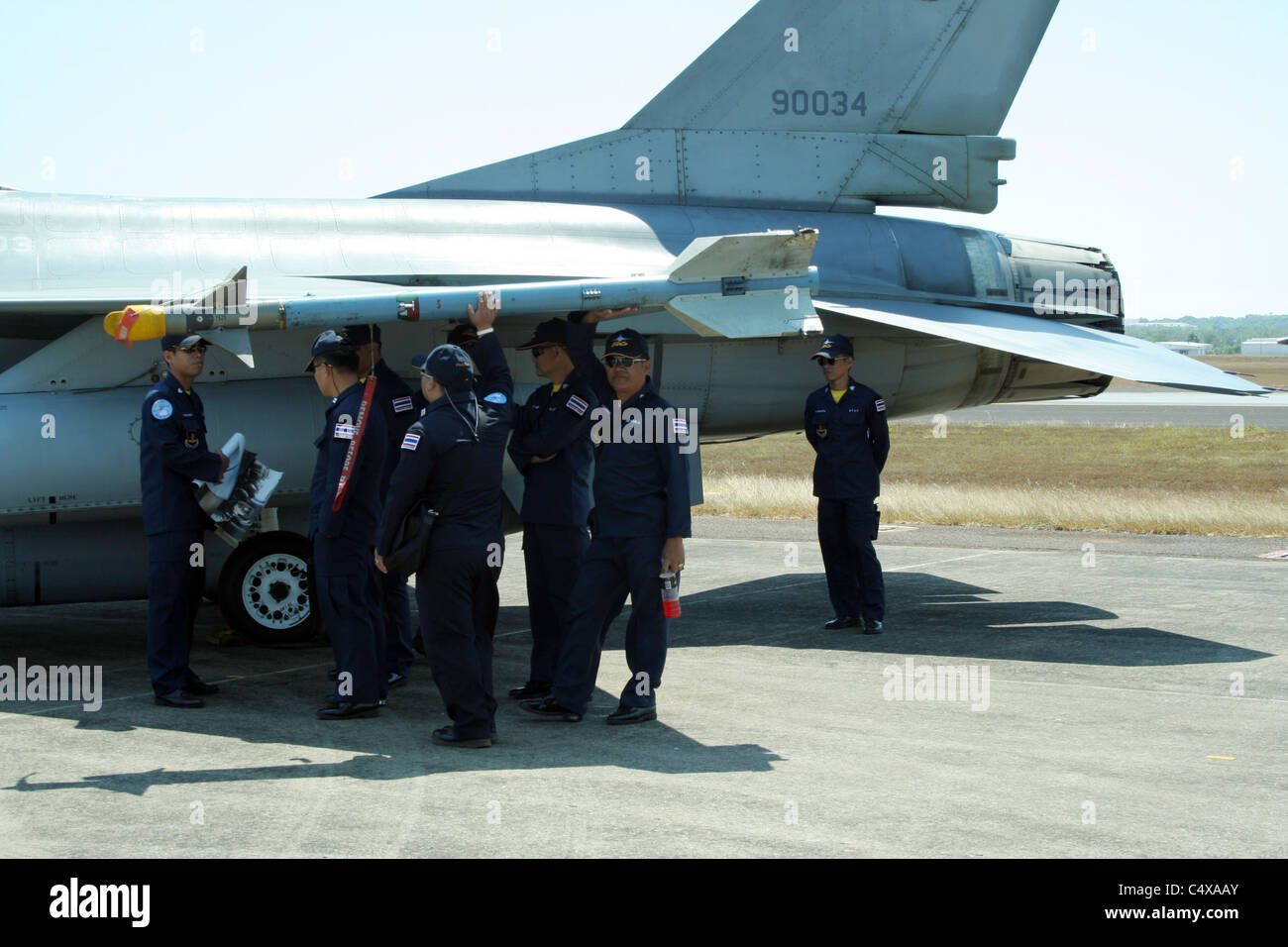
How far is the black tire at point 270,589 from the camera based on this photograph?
8258 millimetres

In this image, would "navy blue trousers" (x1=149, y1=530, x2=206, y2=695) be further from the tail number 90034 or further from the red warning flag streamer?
the tail number 90034

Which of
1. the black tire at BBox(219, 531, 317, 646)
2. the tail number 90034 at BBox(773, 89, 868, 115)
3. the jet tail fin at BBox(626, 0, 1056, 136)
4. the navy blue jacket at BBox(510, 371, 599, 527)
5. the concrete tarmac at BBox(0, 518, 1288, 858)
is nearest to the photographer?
the concrete tarmac at BBox(0, 518, 1288, 858)

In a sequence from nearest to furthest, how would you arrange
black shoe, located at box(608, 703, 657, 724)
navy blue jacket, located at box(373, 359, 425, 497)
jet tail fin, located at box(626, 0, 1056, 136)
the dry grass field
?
black shoe, located at box(608, 703, 657, 724) → navy blue jacket, located at box(373, 359, 425, 497) → jet tail fin, located at box(626, 0, 1056, 136) → the dry grass field

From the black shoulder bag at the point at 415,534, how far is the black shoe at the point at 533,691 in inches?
57.4

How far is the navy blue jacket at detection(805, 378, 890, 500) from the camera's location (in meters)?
9.35

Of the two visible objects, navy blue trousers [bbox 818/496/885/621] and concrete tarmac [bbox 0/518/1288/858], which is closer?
concrete tarmac [bbox 0/518/1288/858]

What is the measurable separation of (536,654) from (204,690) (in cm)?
179

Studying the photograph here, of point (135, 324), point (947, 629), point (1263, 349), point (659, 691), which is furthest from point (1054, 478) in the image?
point (1263, 349)

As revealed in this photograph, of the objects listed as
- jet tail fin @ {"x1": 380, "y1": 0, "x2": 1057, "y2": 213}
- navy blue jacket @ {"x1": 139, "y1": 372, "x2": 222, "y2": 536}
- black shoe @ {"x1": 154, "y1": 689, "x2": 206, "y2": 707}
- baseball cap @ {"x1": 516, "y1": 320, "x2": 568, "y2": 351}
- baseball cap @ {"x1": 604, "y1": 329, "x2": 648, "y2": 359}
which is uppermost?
jet tail fin @ {"x1": 380, "y1": 0, "x2": 1057, "y2": 213}

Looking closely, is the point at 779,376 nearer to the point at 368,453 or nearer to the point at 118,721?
the point at 368,453

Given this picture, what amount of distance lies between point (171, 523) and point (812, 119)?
621 cm

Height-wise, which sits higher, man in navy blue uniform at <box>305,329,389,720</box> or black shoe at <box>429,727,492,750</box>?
man in navy blue uniform at <box>305,329,389,720</box>

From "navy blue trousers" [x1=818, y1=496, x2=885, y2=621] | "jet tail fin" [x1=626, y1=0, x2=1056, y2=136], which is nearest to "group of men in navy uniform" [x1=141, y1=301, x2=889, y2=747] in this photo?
"navy blue trousers" [x1=818, y1=496, x2=885, y2=621]

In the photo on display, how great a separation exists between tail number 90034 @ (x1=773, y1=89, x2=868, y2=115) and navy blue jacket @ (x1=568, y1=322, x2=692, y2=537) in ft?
16.0
